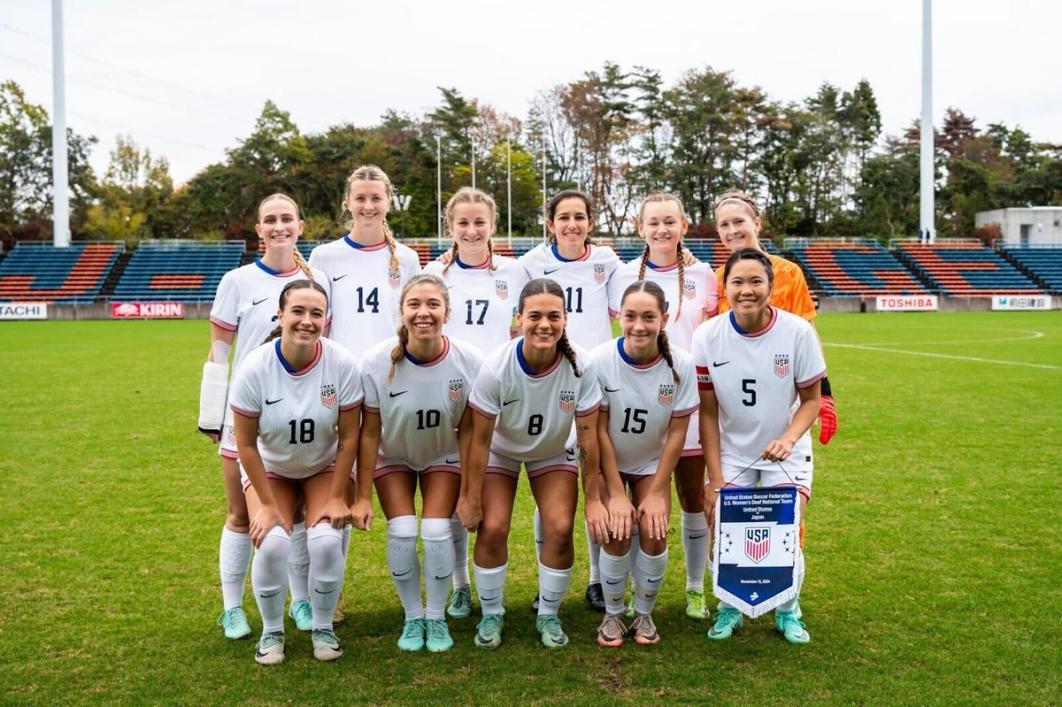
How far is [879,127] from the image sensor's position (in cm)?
6462

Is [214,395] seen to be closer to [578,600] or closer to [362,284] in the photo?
[362,284]

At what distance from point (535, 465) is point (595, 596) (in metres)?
0.90

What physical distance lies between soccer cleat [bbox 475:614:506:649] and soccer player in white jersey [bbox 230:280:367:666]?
64 cm

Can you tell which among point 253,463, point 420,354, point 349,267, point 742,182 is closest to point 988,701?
point 420,354

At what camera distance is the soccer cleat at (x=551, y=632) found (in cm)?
404

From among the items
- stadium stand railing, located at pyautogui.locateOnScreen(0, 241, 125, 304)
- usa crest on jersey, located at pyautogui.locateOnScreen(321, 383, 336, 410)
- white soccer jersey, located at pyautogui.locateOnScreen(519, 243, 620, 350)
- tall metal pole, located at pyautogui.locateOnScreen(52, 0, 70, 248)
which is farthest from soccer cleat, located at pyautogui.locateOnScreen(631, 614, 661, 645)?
tall metal pole, located at pyautogui.locateOnScreen(52, 0, 70, 248)

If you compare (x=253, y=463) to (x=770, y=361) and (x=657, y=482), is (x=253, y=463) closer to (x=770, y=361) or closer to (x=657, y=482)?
(x=657, y=482)

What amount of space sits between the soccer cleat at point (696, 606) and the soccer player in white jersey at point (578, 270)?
0.60 meters

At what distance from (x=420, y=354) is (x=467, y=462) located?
55cm

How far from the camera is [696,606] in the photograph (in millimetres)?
4457

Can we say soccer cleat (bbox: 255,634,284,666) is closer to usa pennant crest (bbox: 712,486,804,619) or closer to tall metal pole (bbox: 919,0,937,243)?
usa pennant crest (bbox: 712,486,804,619)

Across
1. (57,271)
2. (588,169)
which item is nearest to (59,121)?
(57,271)

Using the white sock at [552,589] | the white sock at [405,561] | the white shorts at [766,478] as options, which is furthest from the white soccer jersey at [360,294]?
the white shorts at [766,478]

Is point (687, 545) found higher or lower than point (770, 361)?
lower
